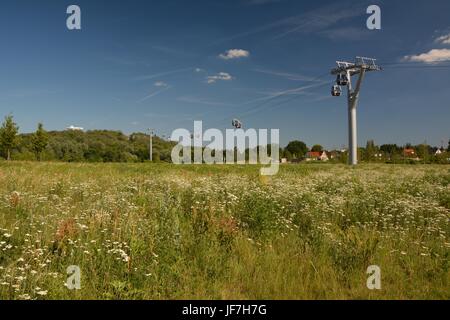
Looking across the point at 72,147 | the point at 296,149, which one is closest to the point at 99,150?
the point at 72,147

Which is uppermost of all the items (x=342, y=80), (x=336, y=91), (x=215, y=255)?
(x=342, y=80)

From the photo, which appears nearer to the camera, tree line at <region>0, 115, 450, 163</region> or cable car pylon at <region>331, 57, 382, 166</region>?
cable car pylon at <region>331, 57, 382, 166</region>

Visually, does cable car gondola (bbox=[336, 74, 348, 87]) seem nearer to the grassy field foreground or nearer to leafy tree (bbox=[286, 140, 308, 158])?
the grassy field foreground

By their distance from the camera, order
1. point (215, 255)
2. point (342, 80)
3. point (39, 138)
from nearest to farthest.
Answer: point (215, 255)
point (342, 80)
point (39, 138)

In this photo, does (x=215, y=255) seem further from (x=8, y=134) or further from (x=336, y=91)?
(x=8, y=134)

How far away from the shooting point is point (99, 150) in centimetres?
9619

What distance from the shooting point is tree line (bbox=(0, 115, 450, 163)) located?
184 ft

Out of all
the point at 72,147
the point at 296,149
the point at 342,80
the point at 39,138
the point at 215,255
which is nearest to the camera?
the point at 215,255

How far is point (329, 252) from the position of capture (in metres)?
5.17

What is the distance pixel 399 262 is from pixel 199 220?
3.63 metres

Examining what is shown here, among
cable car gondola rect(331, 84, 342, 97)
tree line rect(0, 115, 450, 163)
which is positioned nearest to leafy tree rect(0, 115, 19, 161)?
tree line rect(0, 115, 450, 163)

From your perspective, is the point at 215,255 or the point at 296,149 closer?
the point at 215,255
